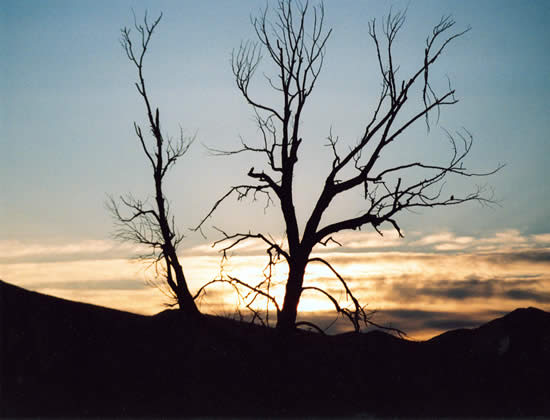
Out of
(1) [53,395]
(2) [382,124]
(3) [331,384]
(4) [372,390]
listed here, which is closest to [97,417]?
(1) [53,395]

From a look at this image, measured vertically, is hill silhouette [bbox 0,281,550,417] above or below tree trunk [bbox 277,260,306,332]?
below

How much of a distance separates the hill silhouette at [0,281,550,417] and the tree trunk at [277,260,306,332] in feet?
1.15

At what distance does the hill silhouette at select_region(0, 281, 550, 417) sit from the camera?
43.2ft

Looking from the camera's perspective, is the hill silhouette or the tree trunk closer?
the hill silhouette

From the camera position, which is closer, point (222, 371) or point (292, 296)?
point (292, 296)

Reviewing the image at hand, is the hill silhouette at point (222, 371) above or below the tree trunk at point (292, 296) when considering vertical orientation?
below

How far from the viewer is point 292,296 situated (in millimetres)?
13375

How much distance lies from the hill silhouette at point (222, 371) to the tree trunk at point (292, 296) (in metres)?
0.35

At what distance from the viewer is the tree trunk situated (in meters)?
13.4

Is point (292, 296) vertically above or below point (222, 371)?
above

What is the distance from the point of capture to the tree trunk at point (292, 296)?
13.4 meters

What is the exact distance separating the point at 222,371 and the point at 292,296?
8.92 feet

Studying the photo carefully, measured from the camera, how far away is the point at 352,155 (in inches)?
534

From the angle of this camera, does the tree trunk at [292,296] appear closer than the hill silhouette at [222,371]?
No
